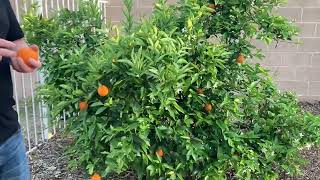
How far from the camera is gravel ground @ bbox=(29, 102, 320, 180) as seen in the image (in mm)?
3719

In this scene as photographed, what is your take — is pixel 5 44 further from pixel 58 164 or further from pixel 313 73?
pixel 313 73

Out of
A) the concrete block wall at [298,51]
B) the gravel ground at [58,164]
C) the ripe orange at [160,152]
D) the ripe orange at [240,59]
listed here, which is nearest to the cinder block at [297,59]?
the concrete block wall at [298,51]

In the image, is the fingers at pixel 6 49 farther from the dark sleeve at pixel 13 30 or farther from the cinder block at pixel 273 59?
the cinder block at pixel 273 59

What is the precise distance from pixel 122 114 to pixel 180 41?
0.54 meters

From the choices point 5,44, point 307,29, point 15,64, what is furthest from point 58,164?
point 307,29

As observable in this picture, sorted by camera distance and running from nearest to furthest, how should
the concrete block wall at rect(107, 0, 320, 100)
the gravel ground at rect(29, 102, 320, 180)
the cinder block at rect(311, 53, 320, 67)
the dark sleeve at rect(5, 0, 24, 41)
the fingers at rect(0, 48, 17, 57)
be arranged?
the fingers at rect(0, 48, 17, 57) < the dark sleeve at rect(5, 0, 24, 41) < the gravel ground at rect(29, 102, 320, 180) < the concrete block wall at rect(107, 0, 320, 100) < the cinder block at rect(311, 53, 320, 67)

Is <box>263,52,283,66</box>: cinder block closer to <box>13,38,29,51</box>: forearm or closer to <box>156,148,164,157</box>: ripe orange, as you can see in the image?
<box>156,148,164,157</box>: ripe orange

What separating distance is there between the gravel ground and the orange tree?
1.29 feet

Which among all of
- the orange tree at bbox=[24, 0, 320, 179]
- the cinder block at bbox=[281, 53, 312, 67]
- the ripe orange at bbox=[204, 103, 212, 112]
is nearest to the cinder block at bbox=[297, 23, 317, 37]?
the cinder block at bbox=[281, 53, 312, 67]

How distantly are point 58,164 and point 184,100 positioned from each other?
147 cm

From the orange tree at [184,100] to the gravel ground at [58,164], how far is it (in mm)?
393

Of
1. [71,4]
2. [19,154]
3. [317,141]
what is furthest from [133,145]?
[71,4]

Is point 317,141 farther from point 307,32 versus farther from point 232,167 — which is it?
point 307,32

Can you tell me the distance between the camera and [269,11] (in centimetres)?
330
